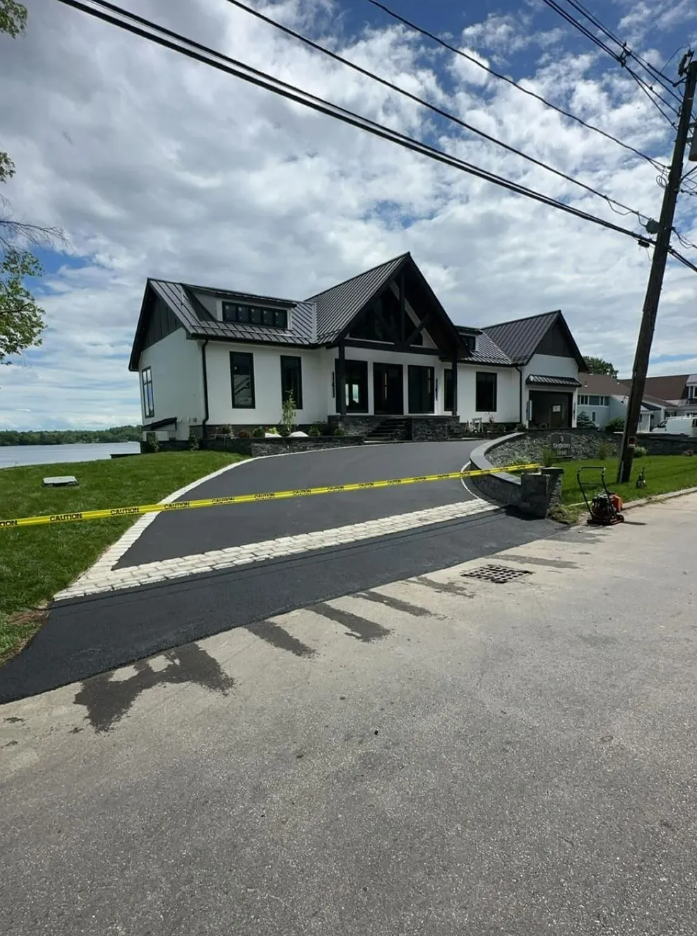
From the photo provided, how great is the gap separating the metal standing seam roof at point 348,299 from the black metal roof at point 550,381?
11849mm

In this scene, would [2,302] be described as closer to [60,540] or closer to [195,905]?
[60,540]

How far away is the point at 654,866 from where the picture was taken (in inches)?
81.7

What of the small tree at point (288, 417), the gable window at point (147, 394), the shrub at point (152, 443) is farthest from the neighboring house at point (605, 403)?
the shrub at point (152, 443)

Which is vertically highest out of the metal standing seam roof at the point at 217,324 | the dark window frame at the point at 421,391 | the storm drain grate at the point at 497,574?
the metal standing seam roof at the point at 217,324

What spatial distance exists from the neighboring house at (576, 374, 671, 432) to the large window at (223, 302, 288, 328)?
112 feet

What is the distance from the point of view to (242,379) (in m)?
21.7

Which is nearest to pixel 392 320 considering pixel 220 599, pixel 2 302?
pixel 2 302

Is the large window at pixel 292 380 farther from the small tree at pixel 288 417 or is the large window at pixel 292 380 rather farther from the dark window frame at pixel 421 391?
the dark window frame at pixel 421 391

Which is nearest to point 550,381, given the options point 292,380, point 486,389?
point 486,389

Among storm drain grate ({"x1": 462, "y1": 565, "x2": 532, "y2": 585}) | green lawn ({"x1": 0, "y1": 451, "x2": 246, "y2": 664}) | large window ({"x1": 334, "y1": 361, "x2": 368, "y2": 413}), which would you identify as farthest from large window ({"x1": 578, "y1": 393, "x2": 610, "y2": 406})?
storm drain grate ({"x1": 462, "y1": 565, "x2": 532, "y2": 585})

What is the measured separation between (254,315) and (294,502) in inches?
573

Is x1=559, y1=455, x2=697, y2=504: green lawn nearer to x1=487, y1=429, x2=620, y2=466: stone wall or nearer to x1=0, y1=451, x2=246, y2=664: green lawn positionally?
x1=487, y1=429, x2=620, y2=466: stone wall

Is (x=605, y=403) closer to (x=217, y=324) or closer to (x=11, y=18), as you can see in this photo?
(x=217, y=324)

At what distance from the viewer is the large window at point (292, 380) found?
899 inches
